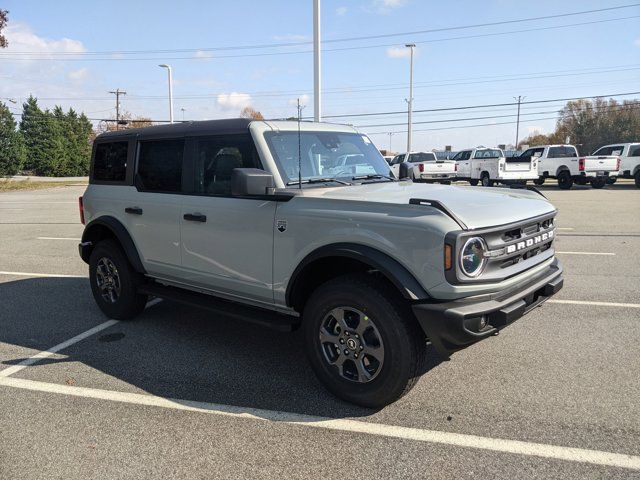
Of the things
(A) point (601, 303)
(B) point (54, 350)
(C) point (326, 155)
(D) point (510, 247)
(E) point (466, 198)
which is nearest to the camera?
(D) point (510, 247)

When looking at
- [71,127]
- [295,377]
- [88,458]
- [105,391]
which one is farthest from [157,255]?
[71,127]

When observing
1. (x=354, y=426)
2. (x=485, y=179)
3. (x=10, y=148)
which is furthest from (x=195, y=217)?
(x=10, y=148)

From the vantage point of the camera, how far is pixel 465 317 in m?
2.89

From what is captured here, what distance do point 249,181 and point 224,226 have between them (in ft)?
2.50

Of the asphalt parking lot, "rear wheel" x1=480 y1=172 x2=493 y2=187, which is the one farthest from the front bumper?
"rear wheel" x1=480 y1=172 x2=493 y2=187

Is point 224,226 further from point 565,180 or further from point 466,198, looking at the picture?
point 565,180

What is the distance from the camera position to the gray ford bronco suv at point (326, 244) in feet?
9.98

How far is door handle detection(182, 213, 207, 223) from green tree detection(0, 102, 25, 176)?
192 feet

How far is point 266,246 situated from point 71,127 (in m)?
67.6

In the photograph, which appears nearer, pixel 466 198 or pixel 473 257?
pixel 473 257

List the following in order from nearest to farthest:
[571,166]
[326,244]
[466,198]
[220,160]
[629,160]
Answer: [326,244]
[466,198]
[220,160]
[629,160]
[571,166]

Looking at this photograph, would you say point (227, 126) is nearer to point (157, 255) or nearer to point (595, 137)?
point (157, 255)

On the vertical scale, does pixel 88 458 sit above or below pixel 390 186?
below

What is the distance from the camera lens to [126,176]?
511cm
